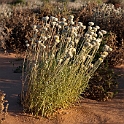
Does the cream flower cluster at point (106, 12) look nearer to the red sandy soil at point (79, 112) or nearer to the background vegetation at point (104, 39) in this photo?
the background vegetation at point (104, 39)

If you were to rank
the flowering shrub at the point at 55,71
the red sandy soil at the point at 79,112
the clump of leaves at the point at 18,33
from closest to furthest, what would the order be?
the flowering shrub at the point at 55,71, the red sandy soil at the point at 79,112, the clump of leaves at the point at 18,33

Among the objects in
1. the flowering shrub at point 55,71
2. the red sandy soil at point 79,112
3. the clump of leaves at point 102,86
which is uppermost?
the flowering shrub at point 55,71

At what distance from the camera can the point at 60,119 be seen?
509cm

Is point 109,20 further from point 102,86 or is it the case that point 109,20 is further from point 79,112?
point 79,112

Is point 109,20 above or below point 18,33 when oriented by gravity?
above

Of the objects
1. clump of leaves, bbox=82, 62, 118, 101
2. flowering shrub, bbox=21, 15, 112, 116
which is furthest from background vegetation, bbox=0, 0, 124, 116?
flowering shrub, bbox=21, 15, 112, 116

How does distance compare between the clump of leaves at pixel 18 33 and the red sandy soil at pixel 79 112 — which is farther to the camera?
the clump of leaves at pixel 18 33

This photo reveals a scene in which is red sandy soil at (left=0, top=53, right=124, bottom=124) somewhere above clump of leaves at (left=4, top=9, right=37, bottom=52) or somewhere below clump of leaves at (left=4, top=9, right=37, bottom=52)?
below

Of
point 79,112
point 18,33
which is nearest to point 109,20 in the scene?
point 18,33

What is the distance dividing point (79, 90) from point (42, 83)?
0.77m

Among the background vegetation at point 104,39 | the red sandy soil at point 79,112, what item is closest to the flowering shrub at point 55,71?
the red sandy soil at point 79,112

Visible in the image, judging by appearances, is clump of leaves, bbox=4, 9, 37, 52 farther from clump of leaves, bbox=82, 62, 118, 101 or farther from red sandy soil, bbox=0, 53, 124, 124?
clump of leaves, bbox=82, 62, 118, 101

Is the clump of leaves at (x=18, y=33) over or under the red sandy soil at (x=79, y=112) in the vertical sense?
over

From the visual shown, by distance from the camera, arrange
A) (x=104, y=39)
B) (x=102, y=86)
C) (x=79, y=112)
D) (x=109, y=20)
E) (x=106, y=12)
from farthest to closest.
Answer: (x=106, y=12)
(x=109, y=20)
(x=104, y=39)
(x=102, y=86)
(x=79, y=112)
